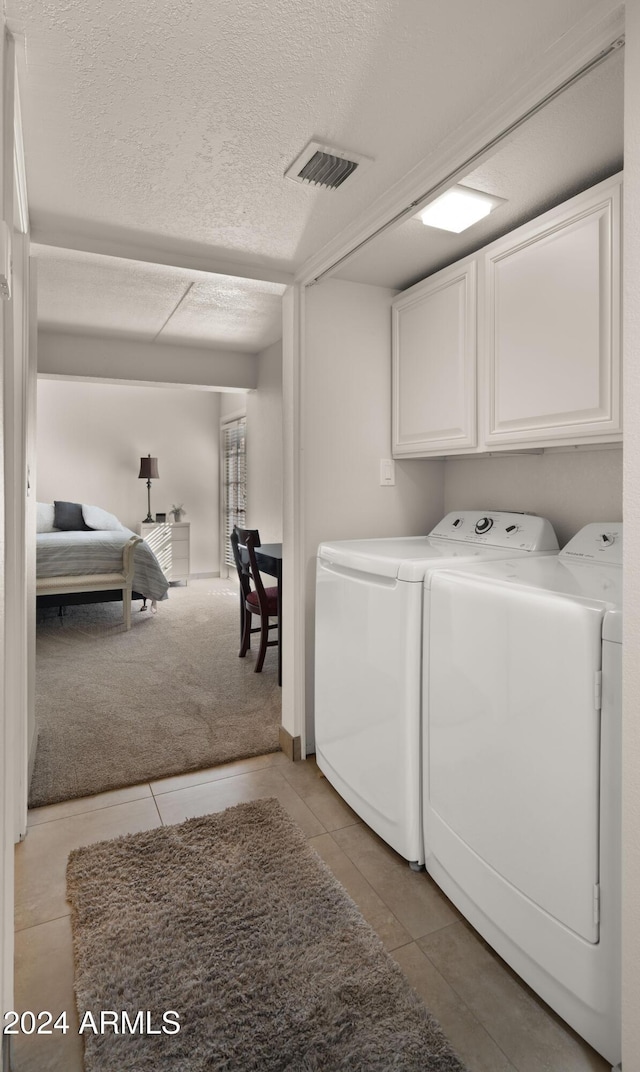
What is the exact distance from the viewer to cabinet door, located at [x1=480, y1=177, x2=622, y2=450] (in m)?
1.64

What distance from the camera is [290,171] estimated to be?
1744 millimetres

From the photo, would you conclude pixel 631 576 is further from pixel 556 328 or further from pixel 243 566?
pixel 243 566

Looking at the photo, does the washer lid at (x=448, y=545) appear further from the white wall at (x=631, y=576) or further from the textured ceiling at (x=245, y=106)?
the textured ceiling at (x=245, y=106)

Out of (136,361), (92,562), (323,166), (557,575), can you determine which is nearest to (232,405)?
(136,361)

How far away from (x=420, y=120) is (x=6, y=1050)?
2.36 metres

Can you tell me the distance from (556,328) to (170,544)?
556 cm

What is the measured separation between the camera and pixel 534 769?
1339mm

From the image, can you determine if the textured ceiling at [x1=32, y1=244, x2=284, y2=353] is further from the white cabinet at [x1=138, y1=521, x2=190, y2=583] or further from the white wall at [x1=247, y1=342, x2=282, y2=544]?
the white cabinet at [x1=138, y1=521, x2=190, y2=583]

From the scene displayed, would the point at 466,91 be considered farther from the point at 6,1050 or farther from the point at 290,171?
the point at 6,1050

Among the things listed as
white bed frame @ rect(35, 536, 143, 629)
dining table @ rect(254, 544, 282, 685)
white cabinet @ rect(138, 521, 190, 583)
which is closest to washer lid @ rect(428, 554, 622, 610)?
dining table @ rect(254, 544, 282, 685)

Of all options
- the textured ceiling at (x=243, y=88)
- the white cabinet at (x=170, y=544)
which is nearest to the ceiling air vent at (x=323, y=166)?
the textured ceiling at (x=243, y=88)

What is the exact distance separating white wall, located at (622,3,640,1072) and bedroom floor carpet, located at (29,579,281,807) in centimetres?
182

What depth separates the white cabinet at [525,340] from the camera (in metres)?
1.65

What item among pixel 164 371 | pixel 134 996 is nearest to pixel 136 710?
pixel 134 996
